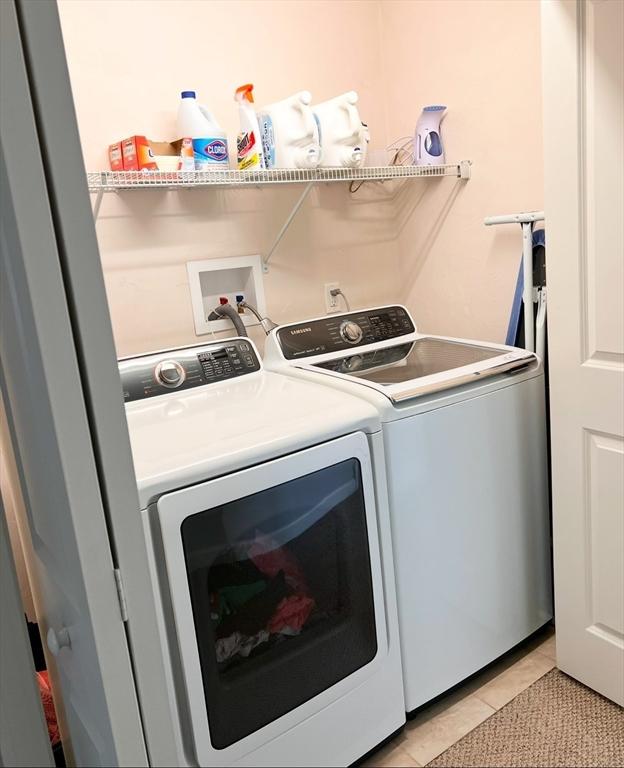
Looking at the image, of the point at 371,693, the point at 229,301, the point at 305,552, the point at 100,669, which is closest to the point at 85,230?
the point at 100,669

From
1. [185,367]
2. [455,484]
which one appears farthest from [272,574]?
[185,367]

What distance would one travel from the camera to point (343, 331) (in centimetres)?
200

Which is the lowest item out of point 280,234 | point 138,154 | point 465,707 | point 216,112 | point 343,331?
point 465,707

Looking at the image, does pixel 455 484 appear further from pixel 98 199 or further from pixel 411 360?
pixel 98 199

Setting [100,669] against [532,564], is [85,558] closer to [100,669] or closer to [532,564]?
[100,669]

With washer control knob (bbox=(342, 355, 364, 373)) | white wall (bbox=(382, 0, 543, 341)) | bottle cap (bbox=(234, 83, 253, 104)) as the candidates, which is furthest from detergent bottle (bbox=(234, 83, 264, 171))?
white wall (bbox=(382, 0, 543, 341))

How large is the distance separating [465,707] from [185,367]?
1191mm

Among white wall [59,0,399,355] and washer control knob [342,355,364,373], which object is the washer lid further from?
white wall [59,0,399,355]

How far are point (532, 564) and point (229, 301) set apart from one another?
49.9 inches

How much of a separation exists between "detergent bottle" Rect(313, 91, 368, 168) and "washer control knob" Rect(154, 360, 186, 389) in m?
0.78

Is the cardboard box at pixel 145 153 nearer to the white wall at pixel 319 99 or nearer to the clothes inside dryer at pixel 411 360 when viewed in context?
the white wall at pixel 319 99

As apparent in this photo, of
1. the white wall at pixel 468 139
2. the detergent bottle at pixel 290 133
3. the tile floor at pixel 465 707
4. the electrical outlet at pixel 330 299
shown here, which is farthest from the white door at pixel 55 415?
the white wall at pixel 468 139

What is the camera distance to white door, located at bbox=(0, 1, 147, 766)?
60 cm

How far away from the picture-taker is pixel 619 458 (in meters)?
1.48
